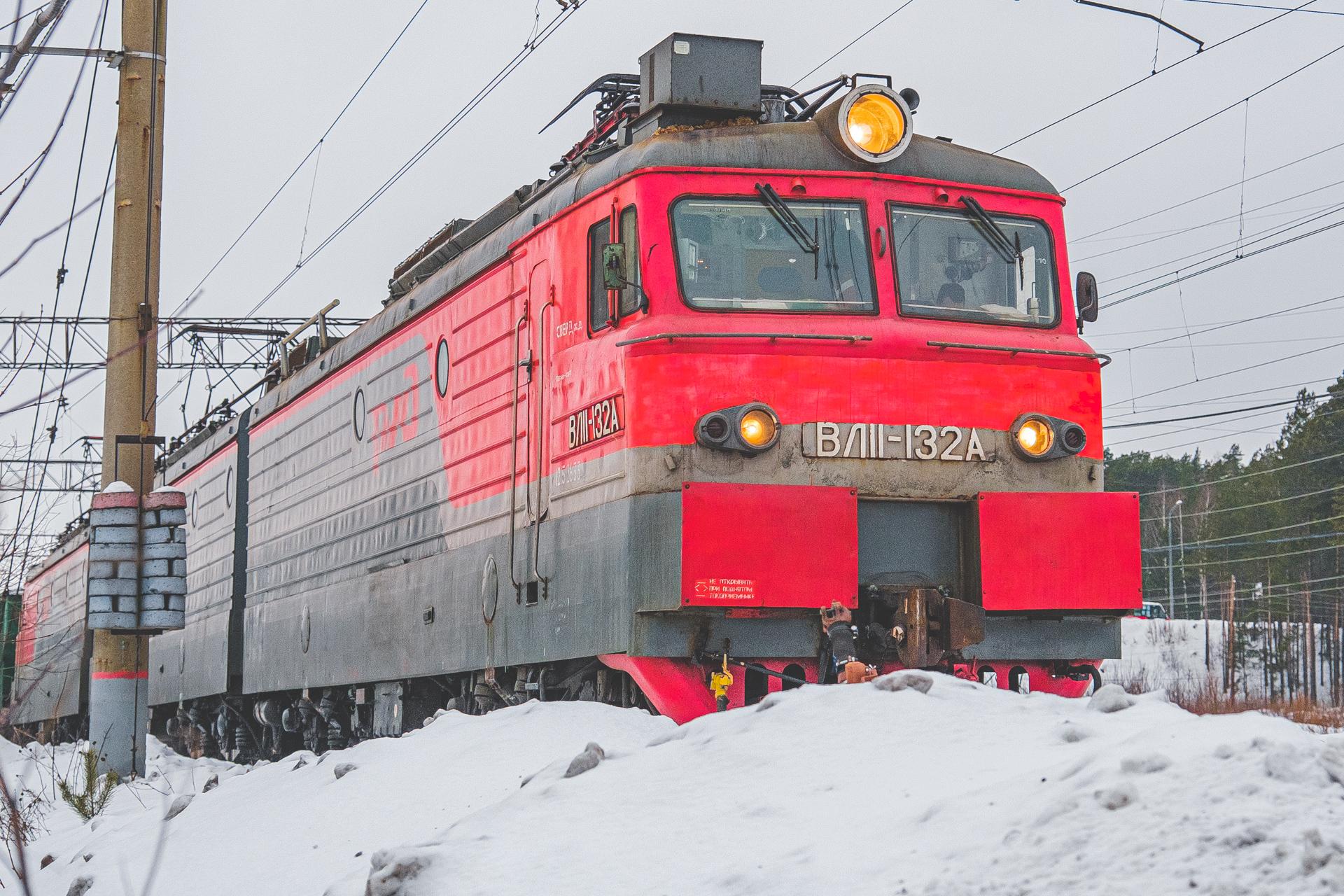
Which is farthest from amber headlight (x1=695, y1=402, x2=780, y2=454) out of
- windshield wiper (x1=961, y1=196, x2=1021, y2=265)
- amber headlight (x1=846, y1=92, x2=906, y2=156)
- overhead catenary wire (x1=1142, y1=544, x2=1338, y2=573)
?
overhead catenary wire (x1=1142, y1=544, x2=1338, y2=573)

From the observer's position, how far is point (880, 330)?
28.1ft

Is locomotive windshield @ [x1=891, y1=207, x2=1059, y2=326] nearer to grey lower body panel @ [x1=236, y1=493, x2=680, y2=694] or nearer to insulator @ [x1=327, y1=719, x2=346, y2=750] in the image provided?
grey lower body panel @ [x1=236, y1=493, x2=680, y2=694]

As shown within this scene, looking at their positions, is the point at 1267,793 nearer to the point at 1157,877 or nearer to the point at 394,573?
the point at 1157,877

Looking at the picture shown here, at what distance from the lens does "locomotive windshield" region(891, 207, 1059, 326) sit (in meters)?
8.85

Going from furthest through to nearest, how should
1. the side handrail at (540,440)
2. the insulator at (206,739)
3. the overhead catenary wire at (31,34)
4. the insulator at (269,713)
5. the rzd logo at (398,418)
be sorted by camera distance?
the insulator at (206,739) < the insulator at (269,713) < the rzd logo at (398,418) < the side handrail at (540,440) < the overhead catenary wire at (31,34)

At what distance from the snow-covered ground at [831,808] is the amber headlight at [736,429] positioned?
4.70ft

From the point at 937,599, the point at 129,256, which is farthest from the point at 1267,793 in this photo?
the point at 129,256

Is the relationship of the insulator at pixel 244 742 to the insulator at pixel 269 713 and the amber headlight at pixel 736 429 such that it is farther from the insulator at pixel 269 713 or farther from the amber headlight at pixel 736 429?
the amber headlight at pixel 736 429

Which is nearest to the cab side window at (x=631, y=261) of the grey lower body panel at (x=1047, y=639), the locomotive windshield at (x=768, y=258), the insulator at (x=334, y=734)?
the locomotive windshield at (x=768, y=258)

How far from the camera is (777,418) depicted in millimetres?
8344

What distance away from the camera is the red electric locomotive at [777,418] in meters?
8.16

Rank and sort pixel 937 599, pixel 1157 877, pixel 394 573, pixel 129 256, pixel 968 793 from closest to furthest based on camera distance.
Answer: pixel 1157 877
pixel 968 793
pixel 937 599
pixel 394 573
pixel 129 256

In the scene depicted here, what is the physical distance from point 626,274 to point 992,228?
6.91 ft

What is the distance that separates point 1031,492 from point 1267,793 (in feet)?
14.8
